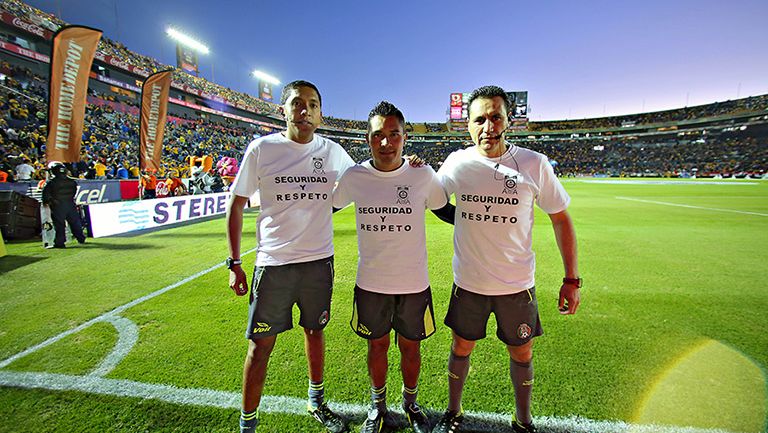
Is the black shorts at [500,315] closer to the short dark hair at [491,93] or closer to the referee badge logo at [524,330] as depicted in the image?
the referee badge logo at [524,330]

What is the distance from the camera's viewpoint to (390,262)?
2.18 m

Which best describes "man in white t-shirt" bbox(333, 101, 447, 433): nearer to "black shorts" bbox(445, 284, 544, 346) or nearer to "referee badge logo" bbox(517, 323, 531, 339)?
"black shorts" bbox(445, 284, 544, 346)

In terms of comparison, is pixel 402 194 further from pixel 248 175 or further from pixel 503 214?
pixel 248 175

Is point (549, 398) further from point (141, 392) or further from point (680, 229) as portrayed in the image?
point (680, 229)

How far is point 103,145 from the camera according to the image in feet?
80.1

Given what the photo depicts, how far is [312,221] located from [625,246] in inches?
302

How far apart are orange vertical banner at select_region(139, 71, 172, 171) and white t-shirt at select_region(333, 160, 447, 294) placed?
463 inches

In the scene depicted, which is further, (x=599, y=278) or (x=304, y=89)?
(x=599, y=278)

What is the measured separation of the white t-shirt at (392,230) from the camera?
218cm

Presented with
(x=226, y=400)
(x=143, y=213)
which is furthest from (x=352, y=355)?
(x=143, y=213)

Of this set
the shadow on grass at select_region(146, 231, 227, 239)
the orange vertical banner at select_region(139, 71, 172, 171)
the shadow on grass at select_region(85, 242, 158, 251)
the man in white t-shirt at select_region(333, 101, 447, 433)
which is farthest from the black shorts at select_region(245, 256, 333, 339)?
the orange vertical banner at select_region(139, 71, 172, 171)

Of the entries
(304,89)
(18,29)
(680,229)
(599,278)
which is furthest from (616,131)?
(18,29)

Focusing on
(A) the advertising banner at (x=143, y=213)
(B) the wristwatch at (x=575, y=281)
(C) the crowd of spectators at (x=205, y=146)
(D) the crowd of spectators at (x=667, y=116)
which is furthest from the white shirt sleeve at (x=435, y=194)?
(D) the crowd of spectators at (x=667, y=116)

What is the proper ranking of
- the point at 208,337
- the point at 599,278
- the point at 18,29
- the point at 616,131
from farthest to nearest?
the point at 616,131 < the point at 18,29 < the point at 599,278 < the point at 208,337
